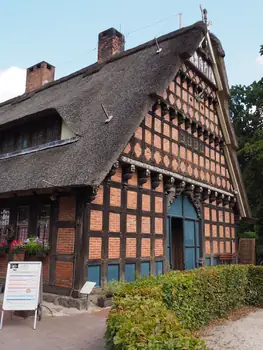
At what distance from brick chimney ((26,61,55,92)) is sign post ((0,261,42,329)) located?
13.8 m

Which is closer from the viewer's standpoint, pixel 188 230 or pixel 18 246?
pixel 18 246

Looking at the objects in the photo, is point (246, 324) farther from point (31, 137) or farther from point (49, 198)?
point (31, 137)

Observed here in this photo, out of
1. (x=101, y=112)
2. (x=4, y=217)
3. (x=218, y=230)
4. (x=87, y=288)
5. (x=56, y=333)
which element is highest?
(x=101, y=112)

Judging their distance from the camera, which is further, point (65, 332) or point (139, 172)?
point (139, 172)

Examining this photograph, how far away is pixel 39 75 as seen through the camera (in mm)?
18250

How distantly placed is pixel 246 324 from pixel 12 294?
475cm

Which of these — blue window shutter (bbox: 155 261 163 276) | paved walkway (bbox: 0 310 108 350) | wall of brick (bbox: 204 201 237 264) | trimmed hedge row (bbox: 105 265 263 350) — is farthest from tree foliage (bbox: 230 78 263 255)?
paved walkway (bbox: 0 310 108 350)

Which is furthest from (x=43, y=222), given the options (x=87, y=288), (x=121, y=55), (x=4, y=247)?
(x=121, y=55)

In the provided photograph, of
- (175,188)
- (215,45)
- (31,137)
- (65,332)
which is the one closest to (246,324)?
(65,332)

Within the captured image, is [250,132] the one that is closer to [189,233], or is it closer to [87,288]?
[189,233]

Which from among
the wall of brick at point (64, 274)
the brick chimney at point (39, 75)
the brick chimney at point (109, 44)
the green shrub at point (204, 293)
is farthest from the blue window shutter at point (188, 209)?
the brick chimney at point (39, 75)

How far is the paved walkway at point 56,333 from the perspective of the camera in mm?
4977

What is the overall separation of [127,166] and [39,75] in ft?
37.9

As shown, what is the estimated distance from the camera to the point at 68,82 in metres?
14.5
